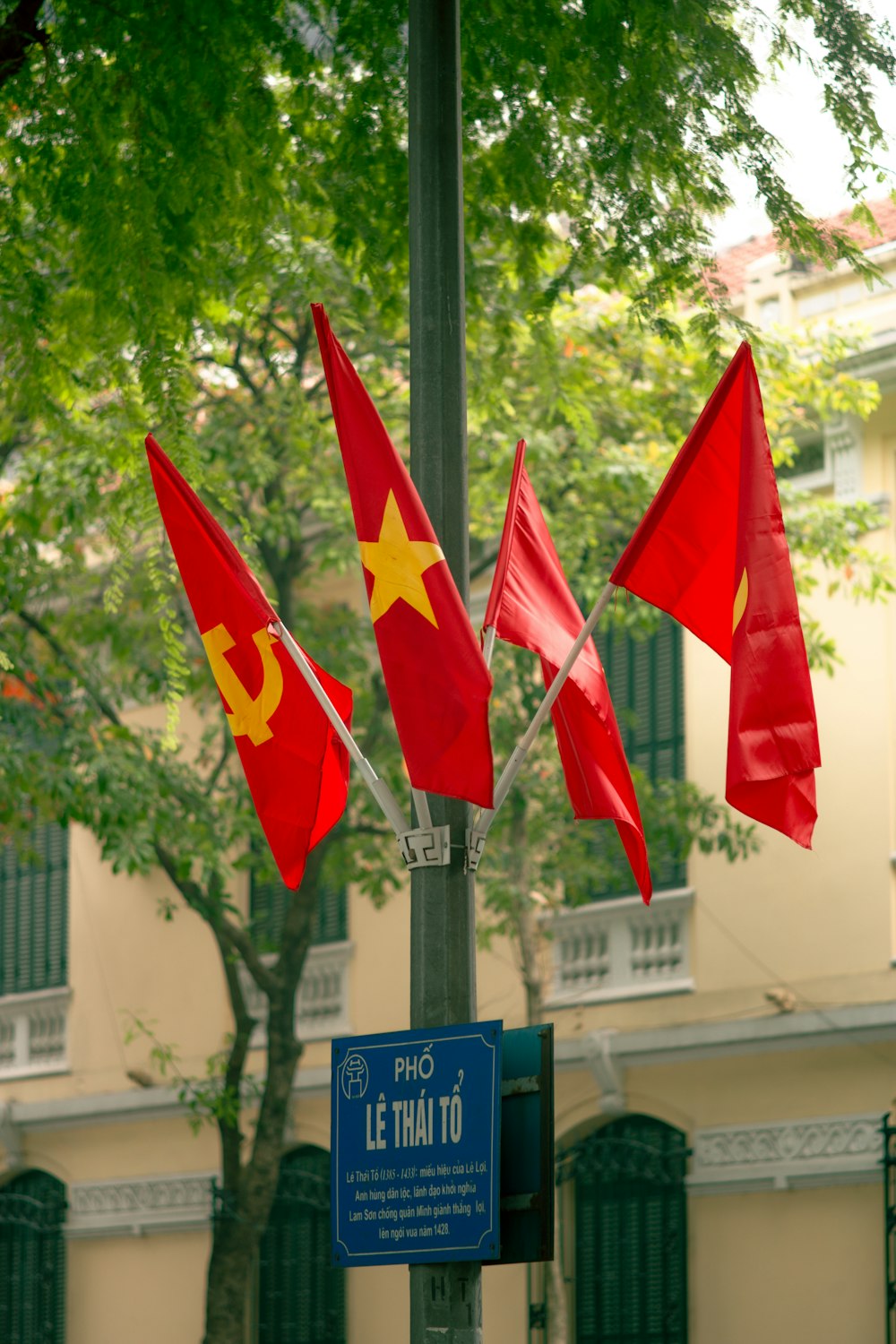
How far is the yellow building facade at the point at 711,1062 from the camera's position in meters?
13.5

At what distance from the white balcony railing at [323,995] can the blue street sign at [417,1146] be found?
40.1 ft

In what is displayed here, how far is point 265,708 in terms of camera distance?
600cm

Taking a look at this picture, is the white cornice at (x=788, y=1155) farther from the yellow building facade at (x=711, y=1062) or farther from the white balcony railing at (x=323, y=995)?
the white balcony railing at (x=323, y=995)

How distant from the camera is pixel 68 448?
12.8 m

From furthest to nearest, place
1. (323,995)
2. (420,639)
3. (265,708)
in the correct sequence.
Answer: (323,995), (265,708), (420,639)

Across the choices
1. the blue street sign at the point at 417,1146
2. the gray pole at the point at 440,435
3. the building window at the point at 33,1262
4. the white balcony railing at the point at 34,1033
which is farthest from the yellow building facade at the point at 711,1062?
the blue street sign at the point at 417,1146

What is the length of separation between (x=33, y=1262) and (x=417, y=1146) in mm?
16052

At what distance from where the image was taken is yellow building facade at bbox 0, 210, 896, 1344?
44.4 ft

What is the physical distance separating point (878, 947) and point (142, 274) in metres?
8.06

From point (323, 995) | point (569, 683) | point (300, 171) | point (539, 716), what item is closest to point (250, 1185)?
point (323, 995)

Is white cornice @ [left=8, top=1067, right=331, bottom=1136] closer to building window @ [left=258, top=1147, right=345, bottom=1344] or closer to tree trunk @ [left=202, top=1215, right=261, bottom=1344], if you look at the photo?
building window @ [left=258, top=1147, right=345, bottom=1344]

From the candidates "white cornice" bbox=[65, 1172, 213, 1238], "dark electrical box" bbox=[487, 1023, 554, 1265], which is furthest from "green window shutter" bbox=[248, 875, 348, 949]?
"dark electrical box" bbox=[487, 1023, 554, 1265]

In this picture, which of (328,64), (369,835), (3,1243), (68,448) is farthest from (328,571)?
(328,64)

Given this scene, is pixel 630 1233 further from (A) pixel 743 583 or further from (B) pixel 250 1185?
(A) pixel 743 583
